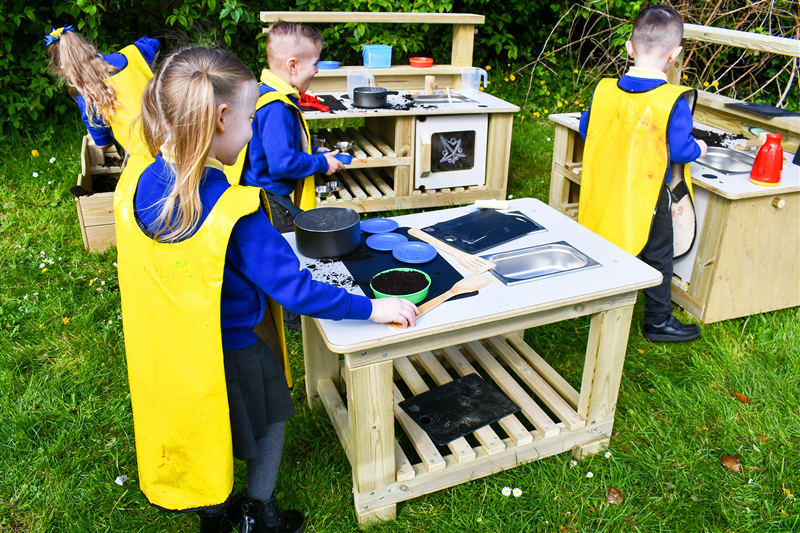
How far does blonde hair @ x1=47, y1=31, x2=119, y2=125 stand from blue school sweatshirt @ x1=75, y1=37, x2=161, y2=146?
0.29 ft

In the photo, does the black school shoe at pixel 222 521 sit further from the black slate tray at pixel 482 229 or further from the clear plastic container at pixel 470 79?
the clear plastic container at pixel 470 79

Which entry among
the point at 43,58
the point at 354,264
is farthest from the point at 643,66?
the point at 43,58

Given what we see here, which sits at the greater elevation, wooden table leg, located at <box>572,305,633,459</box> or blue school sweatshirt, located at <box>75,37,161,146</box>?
blue school sweatshirt, located at <box>75,37,161,146</box>

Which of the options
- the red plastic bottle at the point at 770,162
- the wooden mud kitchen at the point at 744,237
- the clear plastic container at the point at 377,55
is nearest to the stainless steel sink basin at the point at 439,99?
the clear plastic container at the point at 377,55

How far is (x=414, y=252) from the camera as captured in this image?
2.13 metres

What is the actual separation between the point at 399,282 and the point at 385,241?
13.8 inches

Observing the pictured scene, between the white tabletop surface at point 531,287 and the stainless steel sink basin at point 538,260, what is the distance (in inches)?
1.0

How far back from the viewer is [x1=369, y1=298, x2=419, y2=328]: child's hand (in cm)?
169

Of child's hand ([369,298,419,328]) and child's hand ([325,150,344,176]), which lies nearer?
child's hand ([369,298,419,328])

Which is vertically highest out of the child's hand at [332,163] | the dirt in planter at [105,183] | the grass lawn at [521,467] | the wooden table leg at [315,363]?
the child's hand at [332,163]

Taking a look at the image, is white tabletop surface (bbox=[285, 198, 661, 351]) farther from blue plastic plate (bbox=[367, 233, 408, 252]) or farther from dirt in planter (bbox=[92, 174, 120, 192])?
dirt in planter (bbox=[92, 174, 120, 192])

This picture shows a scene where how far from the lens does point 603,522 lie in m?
2.07

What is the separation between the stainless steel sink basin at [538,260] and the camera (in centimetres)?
217

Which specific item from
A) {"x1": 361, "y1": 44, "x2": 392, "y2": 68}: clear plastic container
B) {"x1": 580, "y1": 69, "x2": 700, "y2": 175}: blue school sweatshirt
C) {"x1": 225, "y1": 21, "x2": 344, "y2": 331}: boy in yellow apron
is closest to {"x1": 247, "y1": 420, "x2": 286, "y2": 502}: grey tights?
{"x1": 225, "y1": 21, "x2": 344, "y2": 331}: boy in yellow apron
